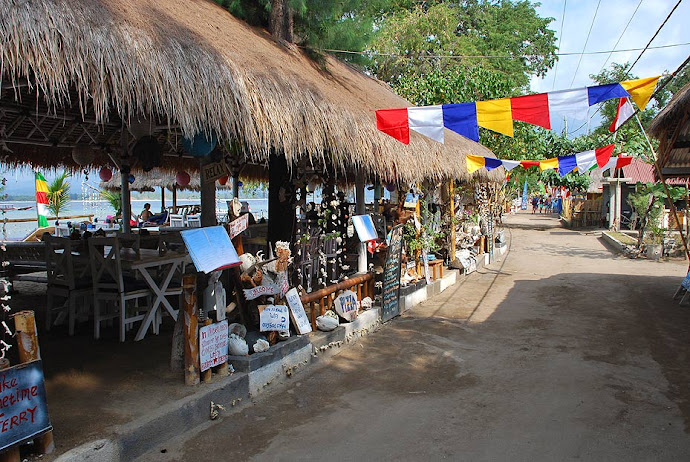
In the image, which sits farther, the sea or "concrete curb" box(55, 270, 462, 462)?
the sea

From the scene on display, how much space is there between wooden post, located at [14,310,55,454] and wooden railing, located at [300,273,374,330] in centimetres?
301

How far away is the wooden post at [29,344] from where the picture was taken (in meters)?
2.97

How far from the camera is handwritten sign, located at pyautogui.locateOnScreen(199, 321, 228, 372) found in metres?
4.19

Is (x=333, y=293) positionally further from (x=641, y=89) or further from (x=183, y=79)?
(x=641, y=89)

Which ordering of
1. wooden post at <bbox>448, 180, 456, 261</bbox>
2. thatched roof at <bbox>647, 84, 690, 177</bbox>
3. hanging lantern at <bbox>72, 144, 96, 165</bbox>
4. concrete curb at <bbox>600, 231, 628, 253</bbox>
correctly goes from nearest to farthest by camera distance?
thatched roof at <bbox>647, 84, 690, 177</bbox>
hanging lantern at <bbox>72, 144, 96, 165</bbox>
wooden post at <bbox>448, 180, 456, 261</bbox>
concrete curb at <bbox>600, 231, 628, 253</bbox>

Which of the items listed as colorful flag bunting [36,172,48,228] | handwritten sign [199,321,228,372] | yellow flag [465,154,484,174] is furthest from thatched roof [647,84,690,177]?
colorful flag bunting [36,172,48,228]

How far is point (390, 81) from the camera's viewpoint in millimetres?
20453

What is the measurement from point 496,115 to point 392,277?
2.75 metres

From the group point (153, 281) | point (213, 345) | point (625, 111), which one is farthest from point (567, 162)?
point (213, 345)

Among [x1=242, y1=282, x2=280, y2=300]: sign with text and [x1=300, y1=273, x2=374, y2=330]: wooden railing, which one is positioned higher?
[x1=242, y1=282, x2=280, y2=300]: sign with text

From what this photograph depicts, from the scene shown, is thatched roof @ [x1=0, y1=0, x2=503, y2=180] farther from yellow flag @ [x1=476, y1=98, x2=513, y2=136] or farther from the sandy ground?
the sandy ground

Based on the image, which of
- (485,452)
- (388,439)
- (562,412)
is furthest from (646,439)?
(388,439)

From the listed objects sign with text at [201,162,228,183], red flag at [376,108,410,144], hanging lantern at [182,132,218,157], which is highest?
red flag at [376,108,410,144]

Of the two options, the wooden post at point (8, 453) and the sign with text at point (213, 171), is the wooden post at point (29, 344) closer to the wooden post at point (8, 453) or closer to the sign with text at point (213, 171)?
the wooden post at point (8, 453)
